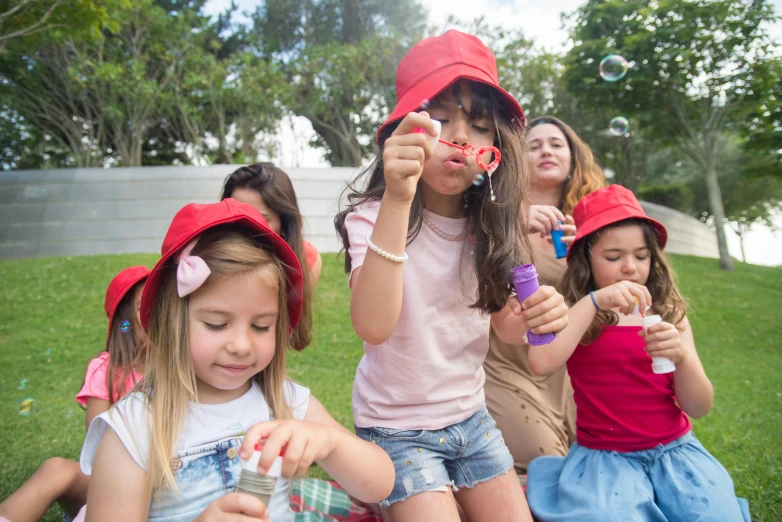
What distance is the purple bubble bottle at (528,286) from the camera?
1.70 m

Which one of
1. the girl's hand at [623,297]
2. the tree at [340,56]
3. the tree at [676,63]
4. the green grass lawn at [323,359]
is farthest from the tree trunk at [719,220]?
the girl's hand at [623,297]

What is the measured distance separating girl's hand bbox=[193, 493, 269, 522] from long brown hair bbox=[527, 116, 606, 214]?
247 cm

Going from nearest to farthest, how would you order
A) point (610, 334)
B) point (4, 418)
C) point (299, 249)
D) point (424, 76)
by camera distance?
point (424, 76) → point (610, 334) → point (299, 249) → point (4, 418)

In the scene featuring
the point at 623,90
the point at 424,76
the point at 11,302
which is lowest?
the point at 11,302

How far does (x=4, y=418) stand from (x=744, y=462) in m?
4.74

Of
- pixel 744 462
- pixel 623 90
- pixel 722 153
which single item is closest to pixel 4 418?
pixel 744 462

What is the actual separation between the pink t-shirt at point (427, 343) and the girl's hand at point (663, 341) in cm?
61

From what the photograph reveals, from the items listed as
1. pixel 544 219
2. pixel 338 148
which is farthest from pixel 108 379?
pixel 338 148

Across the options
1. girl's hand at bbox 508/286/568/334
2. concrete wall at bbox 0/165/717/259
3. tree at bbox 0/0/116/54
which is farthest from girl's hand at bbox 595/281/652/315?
concrete wall at bbox 0/165/717/259

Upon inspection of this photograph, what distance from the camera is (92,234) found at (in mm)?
11945

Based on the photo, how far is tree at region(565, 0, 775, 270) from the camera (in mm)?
11312

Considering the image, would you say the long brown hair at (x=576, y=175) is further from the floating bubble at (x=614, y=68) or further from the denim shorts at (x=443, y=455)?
the denim shorts at (x=443, y=455)

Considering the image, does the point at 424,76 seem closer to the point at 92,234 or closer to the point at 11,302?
the point at 11,302

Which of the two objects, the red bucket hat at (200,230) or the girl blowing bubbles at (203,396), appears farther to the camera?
the red bucket hat at (200,230)
